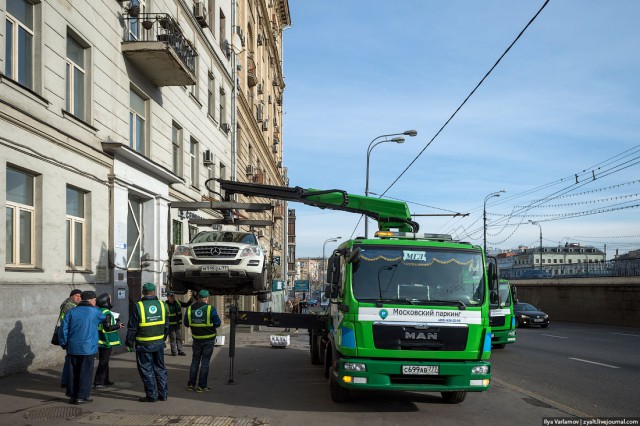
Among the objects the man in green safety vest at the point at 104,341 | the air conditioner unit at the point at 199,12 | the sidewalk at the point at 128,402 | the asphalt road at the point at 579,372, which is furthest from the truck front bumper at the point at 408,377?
the air conditioner unit at the point at 199,12

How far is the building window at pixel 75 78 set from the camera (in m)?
13.9

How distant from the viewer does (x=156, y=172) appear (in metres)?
18.2

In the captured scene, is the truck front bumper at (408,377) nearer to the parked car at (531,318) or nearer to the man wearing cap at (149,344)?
the man wearing cap at (149,344)

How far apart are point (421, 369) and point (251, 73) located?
96.7ft

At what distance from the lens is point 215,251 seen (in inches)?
519

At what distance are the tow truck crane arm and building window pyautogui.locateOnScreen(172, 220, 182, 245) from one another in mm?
7056

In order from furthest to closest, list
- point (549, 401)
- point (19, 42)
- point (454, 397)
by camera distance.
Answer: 1. point (19, 42)
2. point (549, 401)
3. point (454, 397)

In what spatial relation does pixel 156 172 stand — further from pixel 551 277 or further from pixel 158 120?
pixel 551 277

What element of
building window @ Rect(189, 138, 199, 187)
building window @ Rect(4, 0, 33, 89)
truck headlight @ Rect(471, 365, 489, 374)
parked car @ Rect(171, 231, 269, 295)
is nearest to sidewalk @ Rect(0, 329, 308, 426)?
parked car @ Rect(171, 231, 269, 295)

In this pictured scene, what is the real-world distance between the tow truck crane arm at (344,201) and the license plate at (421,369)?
5248 millimetres

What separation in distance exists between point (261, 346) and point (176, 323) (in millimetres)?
6252

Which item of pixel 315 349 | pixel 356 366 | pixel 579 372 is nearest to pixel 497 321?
pixel 579 372

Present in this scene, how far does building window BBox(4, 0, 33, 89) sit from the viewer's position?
1136 cm

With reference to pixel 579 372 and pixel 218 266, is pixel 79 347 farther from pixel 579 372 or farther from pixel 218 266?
pixel 579 372
